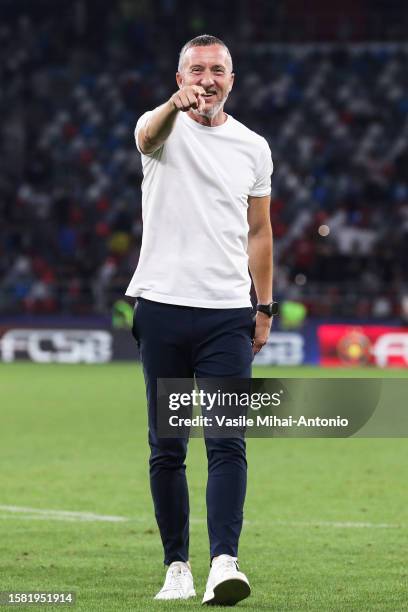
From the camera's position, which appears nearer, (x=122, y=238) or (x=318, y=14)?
(x=122, y=238)

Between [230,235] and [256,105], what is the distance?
27.4 m

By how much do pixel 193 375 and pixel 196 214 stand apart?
64 cm

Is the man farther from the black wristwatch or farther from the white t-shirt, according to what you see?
the black wristwatch

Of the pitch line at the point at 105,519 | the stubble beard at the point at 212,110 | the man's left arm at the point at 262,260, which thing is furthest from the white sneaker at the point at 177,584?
the pitch line at the point at 105,519

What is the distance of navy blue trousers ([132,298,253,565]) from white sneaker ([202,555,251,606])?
0.20 feet


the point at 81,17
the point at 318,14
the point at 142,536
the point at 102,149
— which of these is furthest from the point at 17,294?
the point at 142,536

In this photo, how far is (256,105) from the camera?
32.6 metres

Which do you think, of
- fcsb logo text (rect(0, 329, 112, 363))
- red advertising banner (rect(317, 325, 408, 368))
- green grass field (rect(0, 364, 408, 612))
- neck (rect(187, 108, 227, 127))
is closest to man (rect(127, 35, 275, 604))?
neck (rect(187, 108, 227, 127))

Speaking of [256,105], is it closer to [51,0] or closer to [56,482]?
[51,0]

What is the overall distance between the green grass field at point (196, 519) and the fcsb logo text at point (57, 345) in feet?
31.5

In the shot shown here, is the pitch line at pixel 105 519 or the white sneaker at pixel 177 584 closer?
the white sneaker at pixel 177 584

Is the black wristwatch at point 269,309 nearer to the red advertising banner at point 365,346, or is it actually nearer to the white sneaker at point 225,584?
the white sneaker at point 225,584

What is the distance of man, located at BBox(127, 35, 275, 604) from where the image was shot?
17.7 feet

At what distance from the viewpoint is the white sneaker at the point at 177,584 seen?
554 cm
